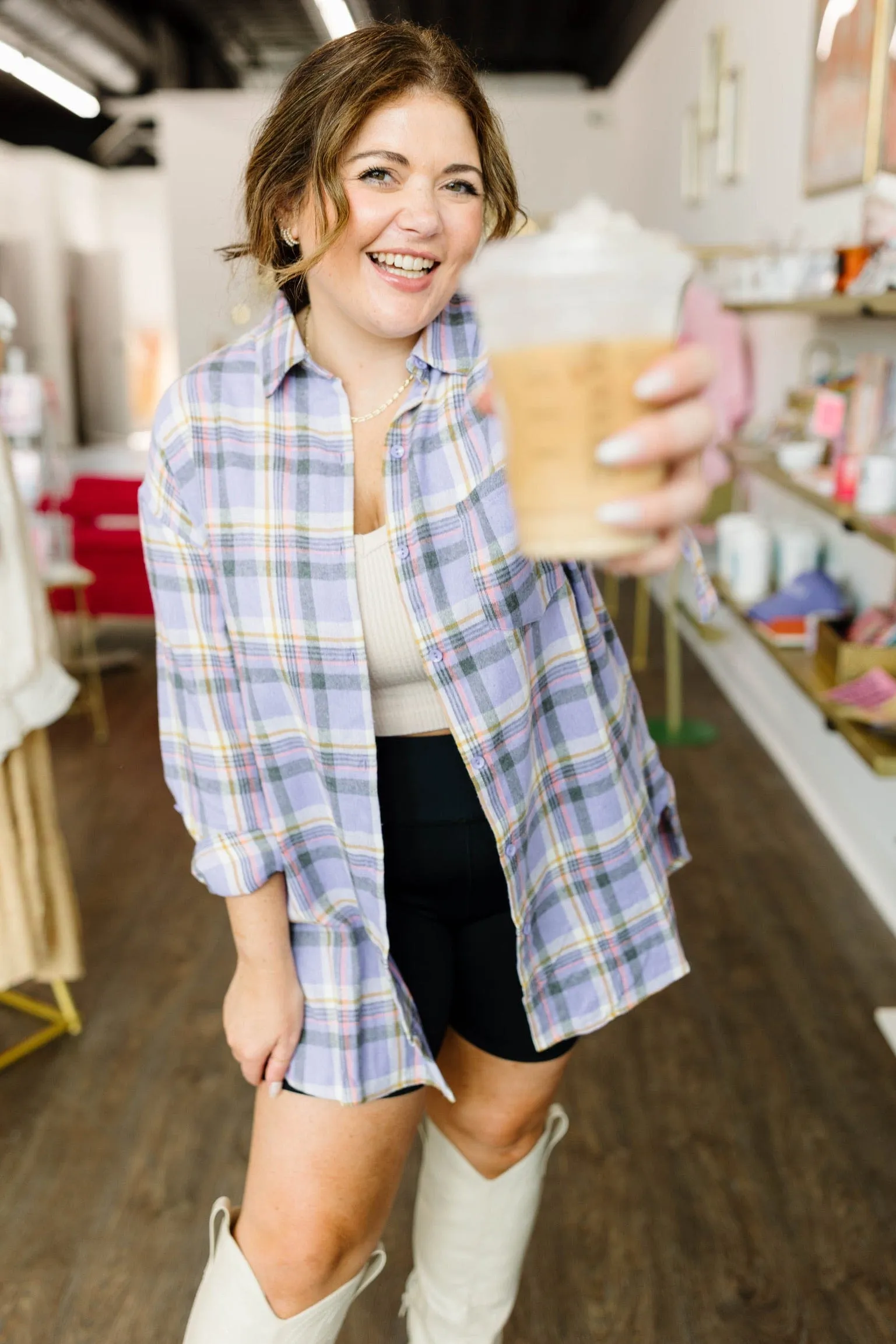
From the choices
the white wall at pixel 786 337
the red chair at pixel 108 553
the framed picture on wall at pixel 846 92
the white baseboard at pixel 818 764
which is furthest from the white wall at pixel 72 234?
the framed picture on wall at pixel 846 92

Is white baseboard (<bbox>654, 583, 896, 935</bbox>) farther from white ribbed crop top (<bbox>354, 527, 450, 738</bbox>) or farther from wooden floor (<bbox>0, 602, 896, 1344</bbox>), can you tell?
white ribbed crop top (<bbox>354, 527, 450, 738</bbox>)

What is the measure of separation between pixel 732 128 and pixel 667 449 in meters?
4.69

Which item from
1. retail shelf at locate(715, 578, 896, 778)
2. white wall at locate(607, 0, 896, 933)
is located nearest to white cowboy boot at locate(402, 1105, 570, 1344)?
retail shelf at locate(715, 578, 896, 778)

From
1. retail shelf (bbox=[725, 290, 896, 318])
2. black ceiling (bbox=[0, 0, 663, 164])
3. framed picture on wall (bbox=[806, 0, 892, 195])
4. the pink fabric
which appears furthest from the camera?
black ceiling (bbox=[0, 0, 663, 164])

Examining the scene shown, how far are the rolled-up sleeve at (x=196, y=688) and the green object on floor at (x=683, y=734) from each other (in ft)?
10.2

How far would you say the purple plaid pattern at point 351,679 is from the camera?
1.01 meters

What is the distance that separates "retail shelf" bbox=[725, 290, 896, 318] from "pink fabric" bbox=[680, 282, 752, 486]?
0.73m

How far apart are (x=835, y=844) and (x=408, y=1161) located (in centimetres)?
174

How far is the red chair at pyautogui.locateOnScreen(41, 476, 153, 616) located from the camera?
5.27 meters

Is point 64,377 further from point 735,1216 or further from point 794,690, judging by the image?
→ point 735,1216

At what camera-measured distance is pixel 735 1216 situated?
1905mm

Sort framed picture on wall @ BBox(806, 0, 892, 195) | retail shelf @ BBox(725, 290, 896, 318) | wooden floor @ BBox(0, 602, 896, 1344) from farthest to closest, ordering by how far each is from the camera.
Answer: framed picture on wall @ BBox(806, 0, 892, 195), retail shelf @ BBox(725, 290, 896, 318), wooden floor @ BBox(0, 602, 896, 1344)

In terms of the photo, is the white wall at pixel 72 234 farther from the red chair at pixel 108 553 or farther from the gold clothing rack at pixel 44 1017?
the gold clothing rack at pixel 44 1017

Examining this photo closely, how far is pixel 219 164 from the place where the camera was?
31.2 ft
